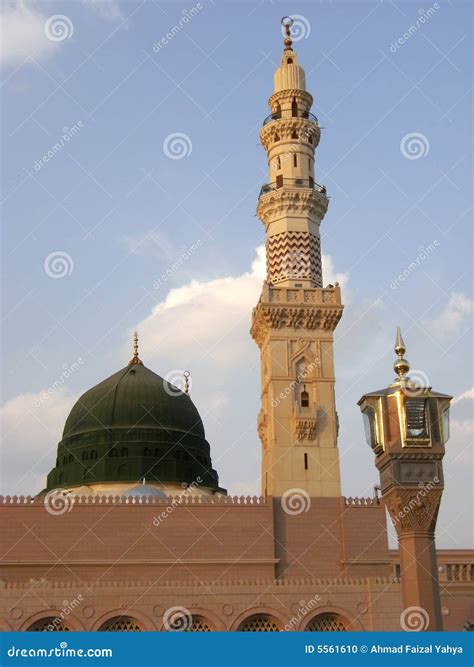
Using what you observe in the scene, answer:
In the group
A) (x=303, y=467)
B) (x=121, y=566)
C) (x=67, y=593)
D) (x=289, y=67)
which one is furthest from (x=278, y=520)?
(x=289, y=67)

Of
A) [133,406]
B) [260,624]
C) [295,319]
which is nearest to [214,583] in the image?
[260,624]

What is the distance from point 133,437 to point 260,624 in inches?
466

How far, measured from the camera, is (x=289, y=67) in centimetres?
3341

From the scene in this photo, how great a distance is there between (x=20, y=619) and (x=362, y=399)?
13.8 metres

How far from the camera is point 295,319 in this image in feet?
97.6

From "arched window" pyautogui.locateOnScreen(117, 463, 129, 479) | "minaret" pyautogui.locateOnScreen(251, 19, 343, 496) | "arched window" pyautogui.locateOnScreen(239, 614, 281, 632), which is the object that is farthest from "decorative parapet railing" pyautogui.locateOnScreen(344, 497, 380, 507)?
"arched window" pyautogui.locateOnScreen(117, 463, 129, 479)

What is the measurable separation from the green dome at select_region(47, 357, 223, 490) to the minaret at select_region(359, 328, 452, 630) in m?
21.4

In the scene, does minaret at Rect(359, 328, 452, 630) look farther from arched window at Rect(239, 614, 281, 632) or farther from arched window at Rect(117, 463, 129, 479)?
arched window at Rect(117, 463, 129, 479)

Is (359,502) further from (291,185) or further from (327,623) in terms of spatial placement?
(291,185)

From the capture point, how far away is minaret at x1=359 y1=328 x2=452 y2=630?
1236cm

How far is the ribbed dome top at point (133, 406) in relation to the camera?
34969 mm

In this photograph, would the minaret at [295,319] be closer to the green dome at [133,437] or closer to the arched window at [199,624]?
the arched window at [199,624]

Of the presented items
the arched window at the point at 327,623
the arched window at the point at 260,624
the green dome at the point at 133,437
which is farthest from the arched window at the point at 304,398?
the green dome at the point at 133,437

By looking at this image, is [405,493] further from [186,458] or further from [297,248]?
[186,458]
